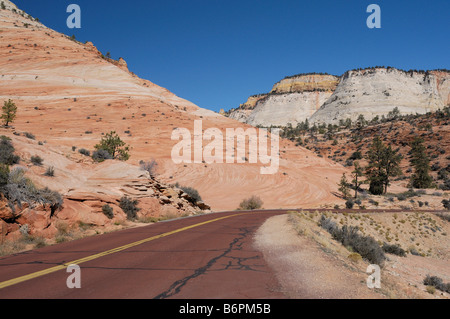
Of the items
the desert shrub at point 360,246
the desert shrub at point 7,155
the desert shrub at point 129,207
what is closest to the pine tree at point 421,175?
the desert shrub at point 360,246

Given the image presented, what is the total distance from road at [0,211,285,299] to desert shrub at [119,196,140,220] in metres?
6.15

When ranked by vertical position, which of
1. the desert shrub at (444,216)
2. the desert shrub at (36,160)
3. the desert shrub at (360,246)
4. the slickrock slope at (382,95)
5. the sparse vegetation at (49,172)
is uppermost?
the slickrock slope at (382,95)

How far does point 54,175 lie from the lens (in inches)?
576

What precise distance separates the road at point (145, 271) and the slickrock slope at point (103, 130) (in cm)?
637

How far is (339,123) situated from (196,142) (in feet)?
215

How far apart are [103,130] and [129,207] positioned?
35849 millimetres

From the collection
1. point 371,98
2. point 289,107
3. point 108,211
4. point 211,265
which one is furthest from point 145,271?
point 289,107

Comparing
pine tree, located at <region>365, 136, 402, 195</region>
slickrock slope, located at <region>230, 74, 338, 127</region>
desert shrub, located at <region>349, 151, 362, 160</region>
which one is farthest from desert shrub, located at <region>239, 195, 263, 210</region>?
slickrock slope, located at <region>230, 74, 338, 127</region>

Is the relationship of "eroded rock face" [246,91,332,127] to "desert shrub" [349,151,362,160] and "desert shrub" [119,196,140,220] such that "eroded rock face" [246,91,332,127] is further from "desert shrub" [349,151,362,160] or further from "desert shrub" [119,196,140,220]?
"desert shrub" [119,196,140,220]

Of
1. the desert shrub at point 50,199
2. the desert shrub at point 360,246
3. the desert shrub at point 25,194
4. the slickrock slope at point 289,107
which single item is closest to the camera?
the desert shrub at point 25,194

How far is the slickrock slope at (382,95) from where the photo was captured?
98375 millimetres

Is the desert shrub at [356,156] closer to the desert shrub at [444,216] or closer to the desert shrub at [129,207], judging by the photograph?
the desert shrub at [444,216]

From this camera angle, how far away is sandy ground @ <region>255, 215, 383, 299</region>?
447 cm

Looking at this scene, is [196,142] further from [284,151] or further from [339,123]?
[339,123]
